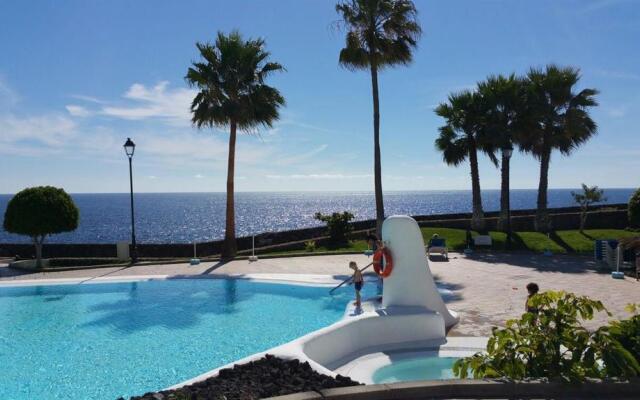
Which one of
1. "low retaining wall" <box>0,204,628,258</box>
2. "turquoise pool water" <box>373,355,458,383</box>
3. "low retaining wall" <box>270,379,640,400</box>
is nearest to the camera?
"low retaining wall" <box>270,379,640,400</box>

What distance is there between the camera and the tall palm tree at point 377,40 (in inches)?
853

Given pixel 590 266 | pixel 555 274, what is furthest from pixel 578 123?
pixel 555 274

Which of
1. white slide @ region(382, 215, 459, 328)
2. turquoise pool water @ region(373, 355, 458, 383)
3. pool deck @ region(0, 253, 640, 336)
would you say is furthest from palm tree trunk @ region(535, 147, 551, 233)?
turquoise pool water @ region(373, 355, 458, 383)

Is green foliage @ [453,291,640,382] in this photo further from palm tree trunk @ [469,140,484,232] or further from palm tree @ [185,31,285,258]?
palm tree trunk @ [469,140,484,232]

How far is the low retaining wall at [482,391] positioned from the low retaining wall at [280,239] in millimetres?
19524

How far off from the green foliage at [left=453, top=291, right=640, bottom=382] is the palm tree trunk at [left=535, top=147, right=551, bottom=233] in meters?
23.7

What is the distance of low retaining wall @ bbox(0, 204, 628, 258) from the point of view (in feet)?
76.9

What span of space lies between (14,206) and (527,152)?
2691 centimetres

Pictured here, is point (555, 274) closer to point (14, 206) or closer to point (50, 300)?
point (50, 300)

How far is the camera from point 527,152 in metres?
28.3

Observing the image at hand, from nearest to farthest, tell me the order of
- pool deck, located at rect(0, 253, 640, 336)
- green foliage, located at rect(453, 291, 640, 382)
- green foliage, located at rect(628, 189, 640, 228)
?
green foliage, located at rect(453, 291, 640, 382) → pool deck, located at rect(0, 253, 640, 336) → green foliage, located at rect(628, 189, 640, 228)

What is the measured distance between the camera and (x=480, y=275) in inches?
661

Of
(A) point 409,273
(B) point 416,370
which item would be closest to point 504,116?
(A) point 409,273

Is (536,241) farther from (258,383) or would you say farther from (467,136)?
(258,383)
